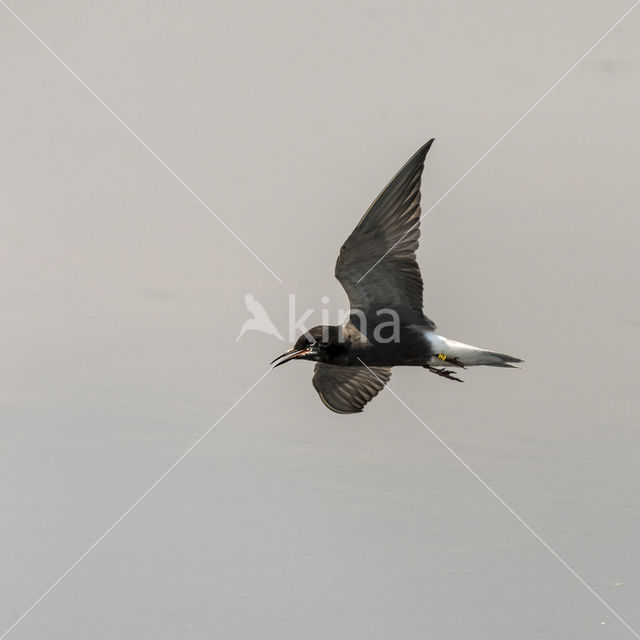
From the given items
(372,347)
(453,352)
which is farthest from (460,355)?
(372,347)

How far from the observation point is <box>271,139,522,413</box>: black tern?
11375 millimetres

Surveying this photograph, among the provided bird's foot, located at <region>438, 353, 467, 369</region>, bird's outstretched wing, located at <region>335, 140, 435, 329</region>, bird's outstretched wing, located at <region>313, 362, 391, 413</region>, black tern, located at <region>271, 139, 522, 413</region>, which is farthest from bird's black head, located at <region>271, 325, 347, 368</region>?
bird's foot, located at <region>438, 353, 467, 369</region>

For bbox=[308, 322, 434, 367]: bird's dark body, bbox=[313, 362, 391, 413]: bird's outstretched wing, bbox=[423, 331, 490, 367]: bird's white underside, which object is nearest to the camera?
bbox=[423, 331, 490, 367]: bird's white underside

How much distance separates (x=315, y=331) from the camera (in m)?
11.9

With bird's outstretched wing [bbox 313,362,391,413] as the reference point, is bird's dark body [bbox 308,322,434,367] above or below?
above

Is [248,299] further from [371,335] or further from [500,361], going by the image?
[500,361]

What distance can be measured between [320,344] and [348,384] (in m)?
1.12

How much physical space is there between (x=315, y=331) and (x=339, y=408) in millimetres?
1172

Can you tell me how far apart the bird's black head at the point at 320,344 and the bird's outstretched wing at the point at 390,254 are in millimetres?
383

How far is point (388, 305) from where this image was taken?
1185 centimetres

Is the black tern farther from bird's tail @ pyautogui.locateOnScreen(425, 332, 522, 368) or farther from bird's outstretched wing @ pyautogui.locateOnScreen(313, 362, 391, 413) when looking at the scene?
bird's outstretched wing @ pyautogui.locateOnScreen(313, 362, 391, 413)

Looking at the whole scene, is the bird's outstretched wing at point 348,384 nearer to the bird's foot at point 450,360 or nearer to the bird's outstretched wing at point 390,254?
the bird's outstretched wing at point 390,254

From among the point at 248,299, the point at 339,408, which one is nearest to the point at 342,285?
the point at 339,408

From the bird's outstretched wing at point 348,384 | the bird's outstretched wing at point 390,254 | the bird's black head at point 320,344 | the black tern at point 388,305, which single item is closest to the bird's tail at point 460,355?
the black tern at point 388,305
